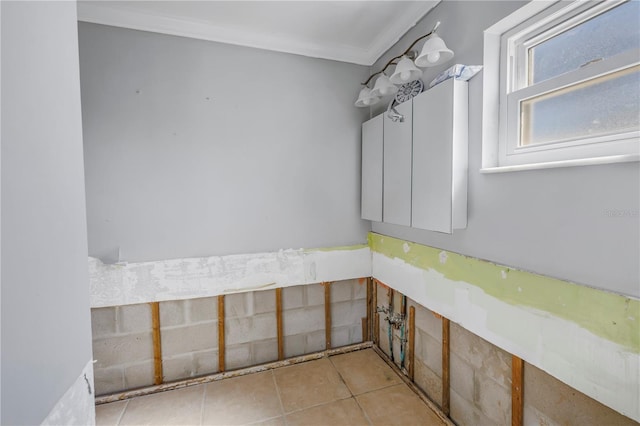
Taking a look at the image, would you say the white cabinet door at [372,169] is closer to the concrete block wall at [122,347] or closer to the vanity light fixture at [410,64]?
the vanity light fixture at [410,64]

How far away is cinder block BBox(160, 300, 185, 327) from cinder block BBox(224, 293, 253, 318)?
0.31 m

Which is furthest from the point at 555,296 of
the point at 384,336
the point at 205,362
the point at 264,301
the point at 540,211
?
the point at 205,362

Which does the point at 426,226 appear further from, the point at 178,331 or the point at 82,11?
the point at 82,11

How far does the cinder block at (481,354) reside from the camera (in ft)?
4.75

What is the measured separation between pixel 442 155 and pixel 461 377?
1.33 meters

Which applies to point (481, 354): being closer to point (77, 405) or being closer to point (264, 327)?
point (264, 327)

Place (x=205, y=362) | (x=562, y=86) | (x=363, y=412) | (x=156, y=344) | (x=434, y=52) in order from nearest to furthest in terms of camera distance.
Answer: (x=562, y=86), (x=434, y=52), (x=363, y=412), (x=156, y=344), (x=205, y=362)

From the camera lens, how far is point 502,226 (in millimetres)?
1401

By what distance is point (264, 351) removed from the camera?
2.31 m

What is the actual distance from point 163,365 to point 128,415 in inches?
13.0

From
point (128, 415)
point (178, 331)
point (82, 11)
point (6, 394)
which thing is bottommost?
point (128, 415)

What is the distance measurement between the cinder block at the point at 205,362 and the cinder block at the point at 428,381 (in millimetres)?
1523

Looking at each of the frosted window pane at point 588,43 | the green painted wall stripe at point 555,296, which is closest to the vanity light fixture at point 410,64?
the frosted window pane at point 588,43

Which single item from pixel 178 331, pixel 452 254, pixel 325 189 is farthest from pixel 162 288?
pixel 452 254
